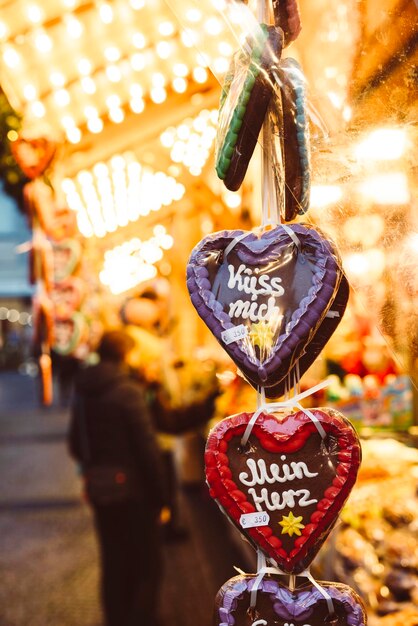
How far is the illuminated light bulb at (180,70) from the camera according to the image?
4.65 m

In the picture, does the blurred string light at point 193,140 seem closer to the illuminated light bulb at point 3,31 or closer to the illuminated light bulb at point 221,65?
the illuminated light bulb at point 3,31

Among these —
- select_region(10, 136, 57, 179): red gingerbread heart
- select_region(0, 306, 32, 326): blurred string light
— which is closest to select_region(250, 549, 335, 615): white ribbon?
select_region(10, 136, 57, 179): red gingerbread heart

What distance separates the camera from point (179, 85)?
4941 mm

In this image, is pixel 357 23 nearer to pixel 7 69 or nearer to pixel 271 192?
pixel 271 192

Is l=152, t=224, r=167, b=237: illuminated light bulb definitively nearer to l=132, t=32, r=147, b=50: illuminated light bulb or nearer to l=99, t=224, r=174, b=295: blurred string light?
l=99, t=224, r=174, b=295: blurred string light

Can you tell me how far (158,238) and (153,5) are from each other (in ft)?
17.5

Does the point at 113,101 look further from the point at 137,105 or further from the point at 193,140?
the point at 193,140

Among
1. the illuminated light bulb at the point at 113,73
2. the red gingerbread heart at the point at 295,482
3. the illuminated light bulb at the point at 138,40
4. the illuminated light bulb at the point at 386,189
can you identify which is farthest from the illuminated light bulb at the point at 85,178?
the red gingerbread heart at the point at 295,482

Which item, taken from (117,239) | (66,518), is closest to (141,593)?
(66,518)

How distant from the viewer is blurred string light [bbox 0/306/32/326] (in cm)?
3667

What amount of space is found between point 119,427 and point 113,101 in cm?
257

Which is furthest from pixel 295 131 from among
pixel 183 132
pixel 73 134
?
pixel 183 132

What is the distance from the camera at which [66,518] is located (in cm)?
687

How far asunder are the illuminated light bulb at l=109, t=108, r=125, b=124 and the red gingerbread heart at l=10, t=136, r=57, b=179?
1361 mm
